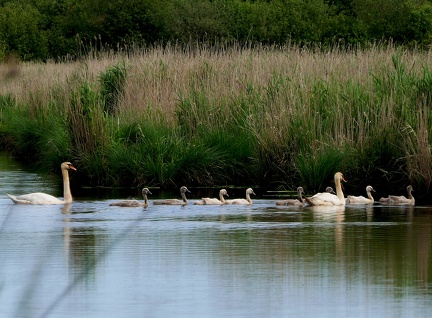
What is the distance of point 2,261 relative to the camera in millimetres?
10875

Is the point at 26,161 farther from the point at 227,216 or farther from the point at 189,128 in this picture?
the point at 227,216

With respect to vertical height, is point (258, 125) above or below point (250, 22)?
above

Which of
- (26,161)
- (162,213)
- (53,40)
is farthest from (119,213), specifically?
(53,40)

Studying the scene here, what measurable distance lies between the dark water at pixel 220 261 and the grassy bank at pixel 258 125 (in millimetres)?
1642

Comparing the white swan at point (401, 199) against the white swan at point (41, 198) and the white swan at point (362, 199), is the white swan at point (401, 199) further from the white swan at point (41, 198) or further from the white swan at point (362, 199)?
the white swan at point (41, 198)

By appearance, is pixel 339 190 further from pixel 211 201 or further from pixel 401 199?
pixel 211 201

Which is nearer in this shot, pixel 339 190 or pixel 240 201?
pixel 240 201

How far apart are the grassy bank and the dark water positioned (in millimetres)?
1642

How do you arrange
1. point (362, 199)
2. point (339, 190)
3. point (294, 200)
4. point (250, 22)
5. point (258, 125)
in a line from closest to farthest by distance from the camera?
point (294, 200), point (362, 199), point (339, 190), point (258, 125), point (250, 22)

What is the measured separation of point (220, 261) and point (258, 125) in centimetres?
729

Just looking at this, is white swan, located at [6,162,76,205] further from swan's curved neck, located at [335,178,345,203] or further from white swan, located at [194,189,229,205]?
swan's curved neck, located at [335,178,345,203]

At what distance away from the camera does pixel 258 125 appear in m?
17.9

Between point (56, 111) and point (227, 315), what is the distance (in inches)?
671

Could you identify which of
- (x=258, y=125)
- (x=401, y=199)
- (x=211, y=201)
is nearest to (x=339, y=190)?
(x=401, y=199)
